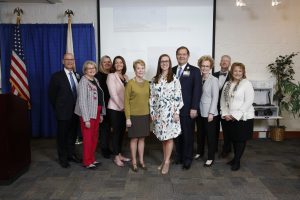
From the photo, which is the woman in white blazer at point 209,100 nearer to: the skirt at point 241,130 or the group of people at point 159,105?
the group of people at point 159,105

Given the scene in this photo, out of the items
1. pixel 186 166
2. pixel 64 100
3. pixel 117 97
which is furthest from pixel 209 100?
pixel 64 100

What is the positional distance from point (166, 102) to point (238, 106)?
93 centimetres

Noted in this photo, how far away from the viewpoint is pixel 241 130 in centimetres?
383

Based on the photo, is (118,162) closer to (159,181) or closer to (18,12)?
(159,181)

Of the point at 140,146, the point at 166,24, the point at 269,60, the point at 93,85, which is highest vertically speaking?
the point at 166,24

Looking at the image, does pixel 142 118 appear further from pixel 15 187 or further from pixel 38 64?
pixel 38 64

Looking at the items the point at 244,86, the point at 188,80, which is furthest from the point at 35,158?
the point at 244,86

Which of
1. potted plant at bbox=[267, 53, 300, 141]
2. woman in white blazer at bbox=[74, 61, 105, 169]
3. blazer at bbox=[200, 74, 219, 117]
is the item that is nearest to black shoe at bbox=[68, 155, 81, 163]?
woman in white blazer at bbox=[74, 61, 105, 169]

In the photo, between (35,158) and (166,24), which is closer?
(35,158)

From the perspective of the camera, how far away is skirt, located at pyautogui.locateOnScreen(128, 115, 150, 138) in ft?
12.5

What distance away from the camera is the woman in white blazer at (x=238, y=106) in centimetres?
378

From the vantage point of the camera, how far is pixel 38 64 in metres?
5.64

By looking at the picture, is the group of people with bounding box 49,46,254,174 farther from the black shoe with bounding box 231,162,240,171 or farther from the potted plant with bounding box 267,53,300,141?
the potted plant with bounding box 267,53,300,141

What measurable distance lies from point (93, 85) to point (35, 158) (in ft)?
5.29
